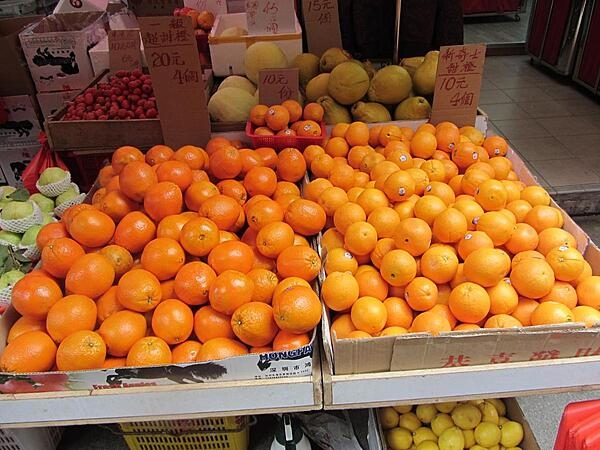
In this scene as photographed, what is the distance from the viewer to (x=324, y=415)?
1.81 meters

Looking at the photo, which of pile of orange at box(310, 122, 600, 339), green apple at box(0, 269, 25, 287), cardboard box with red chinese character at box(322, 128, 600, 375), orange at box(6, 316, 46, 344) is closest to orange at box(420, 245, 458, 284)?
pile of orange at box(310, 122, 600, 339)

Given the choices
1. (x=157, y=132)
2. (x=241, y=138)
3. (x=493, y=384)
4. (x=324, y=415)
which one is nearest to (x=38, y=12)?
(x=157, y=132)

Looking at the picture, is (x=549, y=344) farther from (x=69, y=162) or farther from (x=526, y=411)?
(x=69, y=162)

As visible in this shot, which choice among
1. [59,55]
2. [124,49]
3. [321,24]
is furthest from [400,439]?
[59,55]

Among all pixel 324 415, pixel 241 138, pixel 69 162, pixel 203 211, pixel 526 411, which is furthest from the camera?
pixel 69 162

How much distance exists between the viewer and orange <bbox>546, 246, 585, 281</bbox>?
129cm

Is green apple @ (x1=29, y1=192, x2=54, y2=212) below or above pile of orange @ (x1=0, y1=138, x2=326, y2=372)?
below

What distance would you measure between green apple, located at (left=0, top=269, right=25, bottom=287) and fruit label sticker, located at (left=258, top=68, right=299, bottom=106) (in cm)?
123

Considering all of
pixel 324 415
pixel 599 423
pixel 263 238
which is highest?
pixel 263 238

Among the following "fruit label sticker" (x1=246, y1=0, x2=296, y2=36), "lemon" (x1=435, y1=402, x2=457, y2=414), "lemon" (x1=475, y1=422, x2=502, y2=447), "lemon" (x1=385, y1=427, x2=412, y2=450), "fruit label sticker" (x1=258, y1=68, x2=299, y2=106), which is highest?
"fruit label sticker" (x1=246, y1=0, x2=296, y2=36)

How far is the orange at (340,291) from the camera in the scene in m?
1.26

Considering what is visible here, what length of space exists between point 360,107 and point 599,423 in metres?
1.54

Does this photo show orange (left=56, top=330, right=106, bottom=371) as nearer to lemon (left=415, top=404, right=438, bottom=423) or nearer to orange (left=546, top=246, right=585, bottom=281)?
lemon (left=415, top=404, right=438, bottom=423)

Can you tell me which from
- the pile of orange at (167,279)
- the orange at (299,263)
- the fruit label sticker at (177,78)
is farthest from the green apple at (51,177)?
the orange at (299,263)
